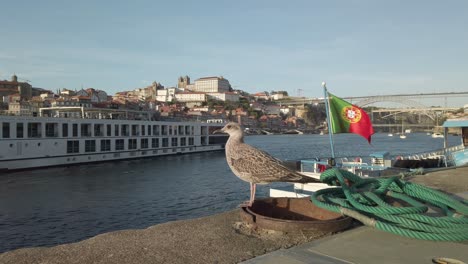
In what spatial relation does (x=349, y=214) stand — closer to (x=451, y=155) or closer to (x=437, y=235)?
(x=437, y=235)

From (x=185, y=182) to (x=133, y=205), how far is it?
24.0 feet

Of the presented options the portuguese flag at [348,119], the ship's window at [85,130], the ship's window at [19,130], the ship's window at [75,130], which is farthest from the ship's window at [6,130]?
the portuguese flag at [348,119]

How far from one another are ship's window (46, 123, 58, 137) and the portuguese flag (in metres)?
25.3

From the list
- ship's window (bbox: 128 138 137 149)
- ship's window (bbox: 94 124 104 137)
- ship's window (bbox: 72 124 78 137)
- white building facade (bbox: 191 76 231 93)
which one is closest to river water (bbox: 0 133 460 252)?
ship's window (bbox: 72 124 78 137)

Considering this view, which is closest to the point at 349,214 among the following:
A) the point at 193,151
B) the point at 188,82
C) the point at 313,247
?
the point at 313,247

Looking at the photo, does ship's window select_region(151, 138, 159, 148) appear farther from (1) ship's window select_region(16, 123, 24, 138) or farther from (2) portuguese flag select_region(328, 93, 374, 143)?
(2) portuguese flag select_region(328, 93, 374, 143)

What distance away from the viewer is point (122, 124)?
120 ft

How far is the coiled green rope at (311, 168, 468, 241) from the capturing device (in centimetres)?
326

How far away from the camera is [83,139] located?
32.2m

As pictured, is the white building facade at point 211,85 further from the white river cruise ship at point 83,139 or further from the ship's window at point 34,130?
the ship's window at point 34,130

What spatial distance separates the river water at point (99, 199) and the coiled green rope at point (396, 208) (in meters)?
9.66

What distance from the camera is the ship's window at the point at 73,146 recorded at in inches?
1219

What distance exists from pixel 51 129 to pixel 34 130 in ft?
4.67

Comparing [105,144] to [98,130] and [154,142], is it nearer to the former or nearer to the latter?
[98,130]
